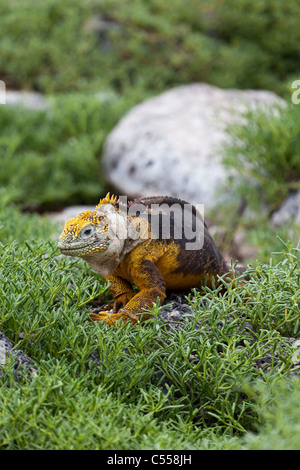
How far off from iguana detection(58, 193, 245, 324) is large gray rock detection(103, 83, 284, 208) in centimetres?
280

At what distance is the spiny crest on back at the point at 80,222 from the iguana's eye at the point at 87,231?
0.01 m

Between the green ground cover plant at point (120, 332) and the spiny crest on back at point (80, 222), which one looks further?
the spiny crest on back at point (80, 222)

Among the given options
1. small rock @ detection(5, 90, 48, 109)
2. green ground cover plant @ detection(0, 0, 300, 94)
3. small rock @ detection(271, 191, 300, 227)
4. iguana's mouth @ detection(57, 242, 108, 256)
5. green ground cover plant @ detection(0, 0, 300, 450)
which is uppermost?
green ground cover plant @ detection(0, 0, 300, 94)

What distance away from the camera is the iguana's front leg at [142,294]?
2.37 meters

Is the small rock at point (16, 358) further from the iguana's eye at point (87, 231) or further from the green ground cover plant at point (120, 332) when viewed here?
the iguana's eye at point (87, 231)

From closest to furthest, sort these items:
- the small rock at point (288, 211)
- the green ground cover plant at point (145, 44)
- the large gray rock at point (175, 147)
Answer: the small rock at point (288, 211), the large gray rock at point (175, 147), the green ground cover plant at point (145, 44)

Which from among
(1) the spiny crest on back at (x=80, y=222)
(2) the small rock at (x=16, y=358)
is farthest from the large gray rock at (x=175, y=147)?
(2) the small rock at (x=16, y=358)

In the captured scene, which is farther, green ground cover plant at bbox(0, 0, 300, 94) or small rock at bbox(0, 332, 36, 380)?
green ground cover plant at bbox(0, 0, 300, 94)

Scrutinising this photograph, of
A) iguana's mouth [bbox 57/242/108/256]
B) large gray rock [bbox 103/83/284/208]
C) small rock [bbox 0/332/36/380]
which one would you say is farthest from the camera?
large gray rock [bbox 103/83/284/208]

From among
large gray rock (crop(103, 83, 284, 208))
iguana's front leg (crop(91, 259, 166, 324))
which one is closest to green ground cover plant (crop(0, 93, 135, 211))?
large gray rock (crop(103, 83, 284, 208))

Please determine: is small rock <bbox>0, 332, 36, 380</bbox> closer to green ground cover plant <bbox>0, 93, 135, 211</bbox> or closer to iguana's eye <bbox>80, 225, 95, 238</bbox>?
iguana's eye <bbox>80, 225, 95, 238</bbox>

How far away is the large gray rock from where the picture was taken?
18.4 ft

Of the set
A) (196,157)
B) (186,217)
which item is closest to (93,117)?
(196,157)
